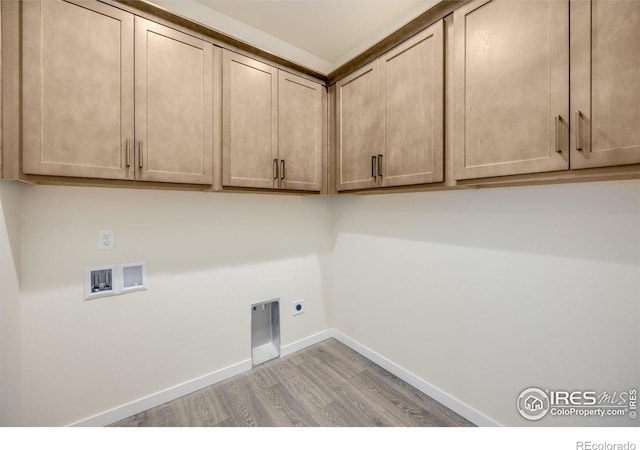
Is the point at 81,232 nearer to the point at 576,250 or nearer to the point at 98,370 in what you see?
the point at 98,370

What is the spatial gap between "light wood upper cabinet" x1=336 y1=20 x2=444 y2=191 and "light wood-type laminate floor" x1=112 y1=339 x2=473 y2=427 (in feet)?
4.97

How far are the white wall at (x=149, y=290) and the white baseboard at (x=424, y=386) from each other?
561mm

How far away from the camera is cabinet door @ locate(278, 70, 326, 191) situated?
6.45 feet

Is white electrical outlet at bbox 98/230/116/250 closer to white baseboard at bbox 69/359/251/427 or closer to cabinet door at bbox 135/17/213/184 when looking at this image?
cabinet door at bbox 135/17/213/184

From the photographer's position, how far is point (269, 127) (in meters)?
1.89

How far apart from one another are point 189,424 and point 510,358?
1989mm

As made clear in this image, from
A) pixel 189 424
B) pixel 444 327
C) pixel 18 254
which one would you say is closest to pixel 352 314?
pixel 444 327

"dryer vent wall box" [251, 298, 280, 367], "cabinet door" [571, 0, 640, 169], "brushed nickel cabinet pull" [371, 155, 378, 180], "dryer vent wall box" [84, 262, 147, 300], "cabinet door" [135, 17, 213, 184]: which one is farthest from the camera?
"dryer vent wall box" [251, 298, 280, 367]

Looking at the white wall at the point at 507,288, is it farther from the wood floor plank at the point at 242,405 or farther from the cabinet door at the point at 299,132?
the wood floor plank at the point at 242,405

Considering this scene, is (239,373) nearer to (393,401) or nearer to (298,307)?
(298,307)

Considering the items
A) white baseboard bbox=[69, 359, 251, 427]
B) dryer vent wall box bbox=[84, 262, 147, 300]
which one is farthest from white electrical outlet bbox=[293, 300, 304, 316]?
dryer vent wall box bbox=[84, 262, 147, 300]

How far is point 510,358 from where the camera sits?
1511mm

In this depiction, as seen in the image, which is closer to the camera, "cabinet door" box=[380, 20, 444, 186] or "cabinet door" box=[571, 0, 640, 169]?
"cabinet door" box=[571, 0, 640, 169]

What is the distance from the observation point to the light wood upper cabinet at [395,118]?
150 cm
